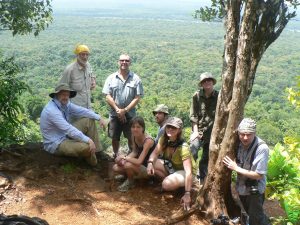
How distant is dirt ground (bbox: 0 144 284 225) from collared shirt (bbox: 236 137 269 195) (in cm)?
61

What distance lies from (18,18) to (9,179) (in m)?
3.46

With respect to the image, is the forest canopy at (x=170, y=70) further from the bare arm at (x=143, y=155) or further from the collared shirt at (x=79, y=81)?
the bare arm at (x=143, y=155)

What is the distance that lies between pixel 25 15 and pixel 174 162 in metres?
4.22

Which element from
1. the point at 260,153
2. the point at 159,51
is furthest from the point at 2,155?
the point at 159,51

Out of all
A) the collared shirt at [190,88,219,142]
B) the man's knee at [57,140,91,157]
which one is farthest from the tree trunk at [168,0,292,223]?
the man's knee at [57,140,91,157]

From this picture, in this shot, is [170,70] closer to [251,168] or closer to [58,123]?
[58,123]

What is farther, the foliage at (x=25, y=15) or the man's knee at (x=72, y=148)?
the foliage at (x=25, y=15)

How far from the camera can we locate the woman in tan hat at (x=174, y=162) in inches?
169

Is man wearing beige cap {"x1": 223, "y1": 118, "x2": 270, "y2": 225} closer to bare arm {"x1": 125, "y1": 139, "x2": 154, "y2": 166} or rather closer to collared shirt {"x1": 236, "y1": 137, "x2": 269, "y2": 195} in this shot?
collared shirt {"x1": 236, "y1": 137, "x2": 269, "y2": 195}

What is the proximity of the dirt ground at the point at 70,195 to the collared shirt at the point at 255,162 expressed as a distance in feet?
2.00

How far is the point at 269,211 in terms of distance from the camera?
218 inches

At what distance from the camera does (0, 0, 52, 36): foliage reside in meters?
6.73

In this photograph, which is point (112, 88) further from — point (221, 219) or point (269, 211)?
point (269, 211)

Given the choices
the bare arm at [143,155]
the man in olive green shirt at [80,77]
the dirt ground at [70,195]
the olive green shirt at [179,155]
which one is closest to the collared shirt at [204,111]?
the olive green shirt at [179,155]
